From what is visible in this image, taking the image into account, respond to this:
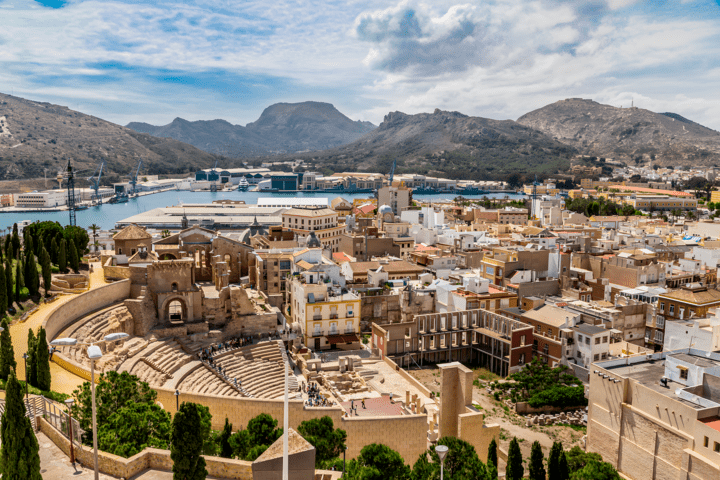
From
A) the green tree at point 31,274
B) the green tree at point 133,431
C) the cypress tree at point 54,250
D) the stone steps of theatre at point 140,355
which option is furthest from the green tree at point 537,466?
the cypress tree at point 54,250

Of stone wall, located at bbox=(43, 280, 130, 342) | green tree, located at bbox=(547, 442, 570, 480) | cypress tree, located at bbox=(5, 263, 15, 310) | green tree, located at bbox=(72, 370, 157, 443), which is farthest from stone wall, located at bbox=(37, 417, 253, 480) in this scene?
cypress tree, located at bbox=(5, 263, 15, 310)

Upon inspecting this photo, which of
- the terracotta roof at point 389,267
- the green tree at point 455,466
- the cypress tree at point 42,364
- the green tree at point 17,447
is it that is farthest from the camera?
the terracotta roof at point 389,267

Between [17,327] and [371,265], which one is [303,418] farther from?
[371,265]

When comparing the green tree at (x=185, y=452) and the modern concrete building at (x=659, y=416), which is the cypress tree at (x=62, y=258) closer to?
the green tree at (x=185, y=452)

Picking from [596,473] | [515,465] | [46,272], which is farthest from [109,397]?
[46,272]

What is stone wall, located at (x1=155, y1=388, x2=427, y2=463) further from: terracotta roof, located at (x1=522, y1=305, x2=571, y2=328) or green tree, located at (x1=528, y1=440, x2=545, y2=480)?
terracotta roof, located at (x1=522, y1=305, x2=571, y2=328)
